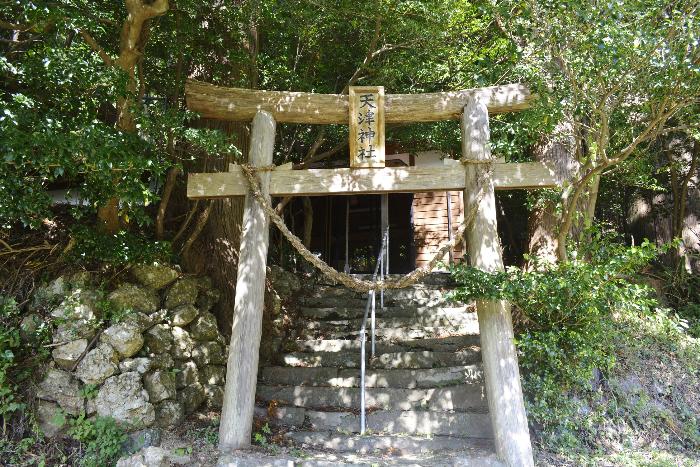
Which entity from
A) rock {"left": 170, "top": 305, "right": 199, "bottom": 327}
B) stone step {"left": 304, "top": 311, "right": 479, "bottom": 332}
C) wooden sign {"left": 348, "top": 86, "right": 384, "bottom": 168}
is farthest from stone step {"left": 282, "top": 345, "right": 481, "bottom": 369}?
wooden sign {"left": 348, "top": 86, "right": 384, "bottom": 168}

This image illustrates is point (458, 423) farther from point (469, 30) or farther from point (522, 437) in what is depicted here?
point (469, 30)

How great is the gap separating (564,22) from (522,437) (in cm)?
383

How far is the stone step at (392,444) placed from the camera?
14.3 feet

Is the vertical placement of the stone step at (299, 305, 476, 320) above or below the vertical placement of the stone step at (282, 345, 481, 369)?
above

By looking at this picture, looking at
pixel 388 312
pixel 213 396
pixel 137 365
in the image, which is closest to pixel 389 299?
pixel 388 312

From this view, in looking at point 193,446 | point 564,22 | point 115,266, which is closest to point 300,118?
point 115,266

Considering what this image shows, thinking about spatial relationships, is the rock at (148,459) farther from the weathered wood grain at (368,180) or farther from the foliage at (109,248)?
the weathered wood grain at (368,180)

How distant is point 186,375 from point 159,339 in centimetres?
47

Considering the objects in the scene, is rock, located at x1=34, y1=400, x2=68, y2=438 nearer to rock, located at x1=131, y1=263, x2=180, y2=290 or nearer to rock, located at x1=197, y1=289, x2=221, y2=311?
rock, located at x1=131, y1=263, x2=180, y2=290

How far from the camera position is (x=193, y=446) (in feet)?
14.0

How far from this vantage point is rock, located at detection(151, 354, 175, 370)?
15.2 ft

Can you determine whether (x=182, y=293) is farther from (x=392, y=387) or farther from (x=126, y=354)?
(x=392, y=387)

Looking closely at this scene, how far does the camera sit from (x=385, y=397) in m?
5.05

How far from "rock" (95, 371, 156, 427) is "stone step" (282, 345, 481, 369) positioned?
1.80m
